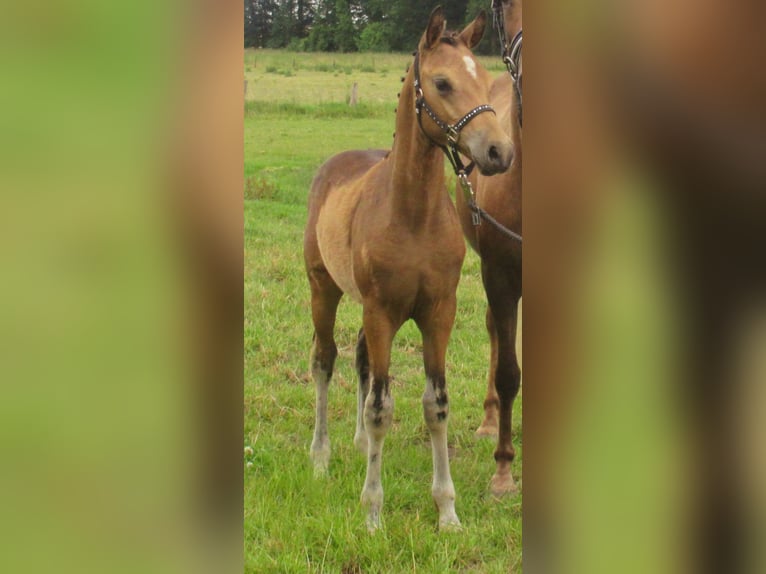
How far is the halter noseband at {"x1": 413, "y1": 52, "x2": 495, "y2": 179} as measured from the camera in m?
2.58

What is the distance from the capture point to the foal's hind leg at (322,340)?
12.3 ft

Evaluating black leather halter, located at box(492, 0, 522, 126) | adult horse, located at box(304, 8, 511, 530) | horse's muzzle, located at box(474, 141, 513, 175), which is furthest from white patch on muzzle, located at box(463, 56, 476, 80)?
horse's muzzle, located at box(474, 141, 513, 175)

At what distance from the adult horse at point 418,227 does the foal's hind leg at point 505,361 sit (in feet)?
1.08

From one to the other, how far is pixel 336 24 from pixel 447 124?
152 centimetres

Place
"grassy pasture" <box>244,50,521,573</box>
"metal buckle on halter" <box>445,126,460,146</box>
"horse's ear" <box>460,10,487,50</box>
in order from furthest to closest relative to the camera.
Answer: "metal buckle on halter" <box>445,126,460,146</box> → "horse's ear" <box>460,10,487,50</box> → "grassy pasture" <box>244,50,521,573</box>

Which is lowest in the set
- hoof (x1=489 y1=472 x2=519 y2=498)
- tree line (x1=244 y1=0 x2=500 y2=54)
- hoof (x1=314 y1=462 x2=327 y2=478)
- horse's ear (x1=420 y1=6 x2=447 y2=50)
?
hoof (x1=489 y1=472 x2=519 y2=498)

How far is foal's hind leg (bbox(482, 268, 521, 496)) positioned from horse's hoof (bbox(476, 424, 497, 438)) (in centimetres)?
42

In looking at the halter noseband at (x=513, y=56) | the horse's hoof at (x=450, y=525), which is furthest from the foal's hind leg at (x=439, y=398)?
the halter noseband at (x=513, y=56)

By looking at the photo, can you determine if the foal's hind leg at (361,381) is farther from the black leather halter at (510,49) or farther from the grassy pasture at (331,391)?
the black leather halter at (510,49)

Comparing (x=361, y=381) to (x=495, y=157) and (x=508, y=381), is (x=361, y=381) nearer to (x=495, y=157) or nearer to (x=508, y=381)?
(x=508, y=381)

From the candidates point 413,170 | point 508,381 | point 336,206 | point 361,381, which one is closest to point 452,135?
point 413,170

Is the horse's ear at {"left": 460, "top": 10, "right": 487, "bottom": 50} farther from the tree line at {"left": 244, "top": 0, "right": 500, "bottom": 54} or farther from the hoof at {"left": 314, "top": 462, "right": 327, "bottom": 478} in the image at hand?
the hoof at {"left": 314, "top": 462, "right": 327, "bottom": 478}
